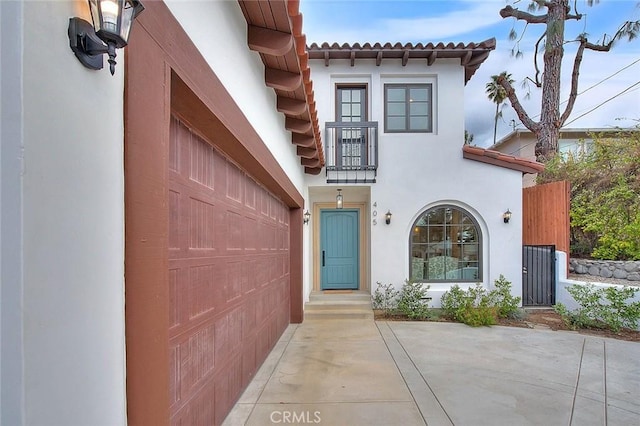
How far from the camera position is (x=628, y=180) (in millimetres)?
9047

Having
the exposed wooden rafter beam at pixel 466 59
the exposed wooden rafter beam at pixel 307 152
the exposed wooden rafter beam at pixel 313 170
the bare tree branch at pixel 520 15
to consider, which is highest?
the bare tree branch at pixel 520 15

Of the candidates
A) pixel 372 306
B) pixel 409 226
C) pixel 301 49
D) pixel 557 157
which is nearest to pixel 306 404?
pixel 301 49

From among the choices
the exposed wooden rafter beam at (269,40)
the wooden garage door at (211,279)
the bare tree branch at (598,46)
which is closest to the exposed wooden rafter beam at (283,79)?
the exposed wooden rafter beam at (269,40)

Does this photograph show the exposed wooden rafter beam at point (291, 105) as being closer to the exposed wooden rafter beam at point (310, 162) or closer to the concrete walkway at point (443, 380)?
the exposed wooden rafter beam at point (310, 162)

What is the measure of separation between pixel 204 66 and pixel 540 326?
7.83 meters

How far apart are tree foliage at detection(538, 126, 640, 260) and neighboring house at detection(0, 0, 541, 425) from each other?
7644 mm

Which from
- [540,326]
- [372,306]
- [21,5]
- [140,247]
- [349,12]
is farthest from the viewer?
[349,12]

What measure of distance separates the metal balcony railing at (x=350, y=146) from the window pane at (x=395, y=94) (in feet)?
3.09

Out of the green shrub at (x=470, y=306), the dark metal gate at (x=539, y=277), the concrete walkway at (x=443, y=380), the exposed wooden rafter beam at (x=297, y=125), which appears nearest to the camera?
the concrete walkway at (x=443, y=380)

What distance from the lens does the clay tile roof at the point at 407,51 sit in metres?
8.01

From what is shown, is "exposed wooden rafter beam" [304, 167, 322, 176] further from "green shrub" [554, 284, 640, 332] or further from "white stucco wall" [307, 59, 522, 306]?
"green shrub" [554, 284, 640, 332]

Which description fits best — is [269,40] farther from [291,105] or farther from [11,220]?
[11,220]

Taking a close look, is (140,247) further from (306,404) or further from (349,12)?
(349,12)

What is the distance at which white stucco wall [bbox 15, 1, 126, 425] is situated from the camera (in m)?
1.00
